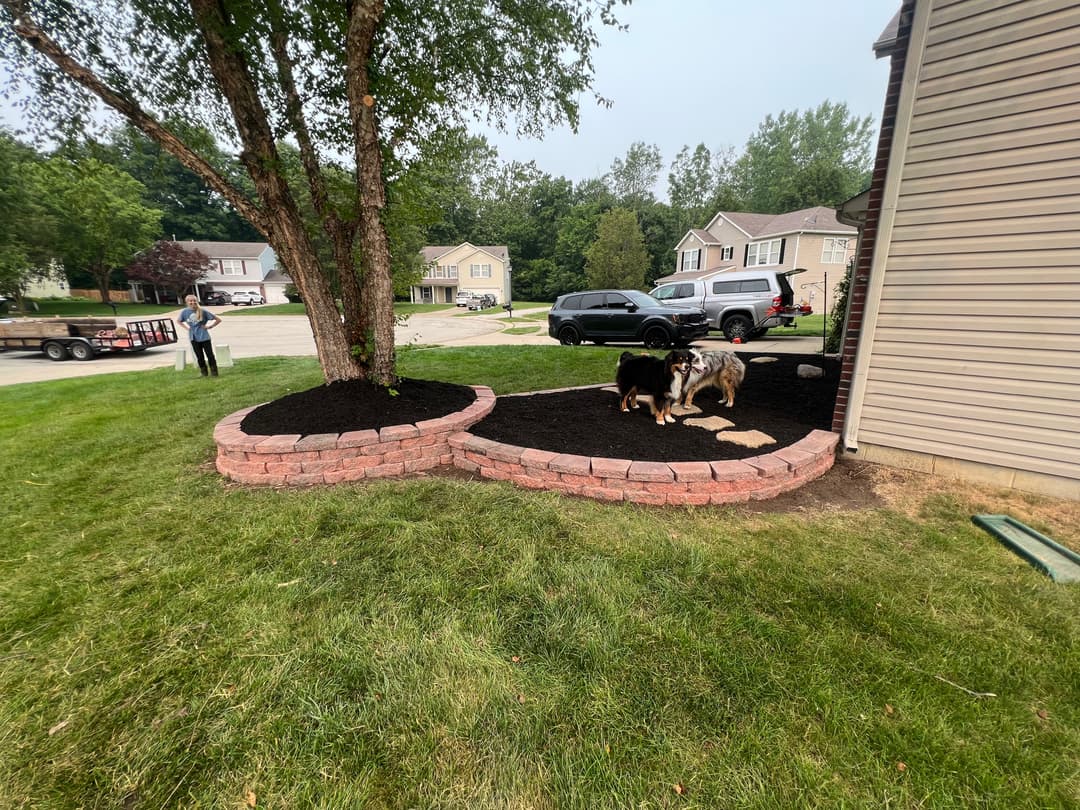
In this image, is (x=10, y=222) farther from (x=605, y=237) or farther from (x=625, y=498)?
(x=625, y=498)

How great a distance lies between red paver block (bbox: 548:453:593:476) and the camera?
9.55 ft

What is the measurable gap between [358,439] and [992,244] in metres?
4.69

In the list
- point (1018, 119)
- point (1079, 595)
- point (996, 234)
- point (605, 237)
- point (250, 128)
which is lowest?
point (1079, 595)

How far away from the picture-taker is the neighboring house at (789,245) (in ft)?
70.7

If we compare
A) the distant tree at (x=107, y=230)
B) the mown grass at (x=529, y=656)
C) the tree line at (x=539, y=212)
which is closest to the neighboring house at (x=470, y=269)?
the tree line at (x=539, y=212)

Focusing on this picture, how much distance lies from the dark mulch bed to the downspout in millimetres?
478

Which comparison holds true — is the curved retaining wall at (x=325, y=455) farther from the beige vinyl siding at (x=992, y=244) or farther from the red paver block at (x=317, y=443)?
the beige vinyl siding at (x=992, y=244)

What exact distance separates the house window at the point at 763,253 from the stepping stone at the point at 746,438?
24.6 m

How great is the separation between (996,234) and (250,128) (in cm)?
581

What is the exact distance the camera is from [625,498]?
2867 millimetres

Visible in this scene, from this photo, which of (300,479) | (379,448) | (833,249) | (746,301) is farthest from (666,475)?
(833,249)

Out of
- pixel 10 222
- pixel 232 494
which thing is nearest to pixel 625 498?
pixel 232 494

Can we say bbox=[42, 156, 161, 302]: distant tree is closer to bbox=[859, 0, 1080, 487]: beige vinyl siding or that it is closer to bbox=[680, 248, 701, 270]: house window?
bbox=[859, 0, 1080, 487]: beige vinyl siding

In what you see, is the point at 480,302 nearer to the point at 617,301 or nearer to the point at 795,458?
the point at 617,301
